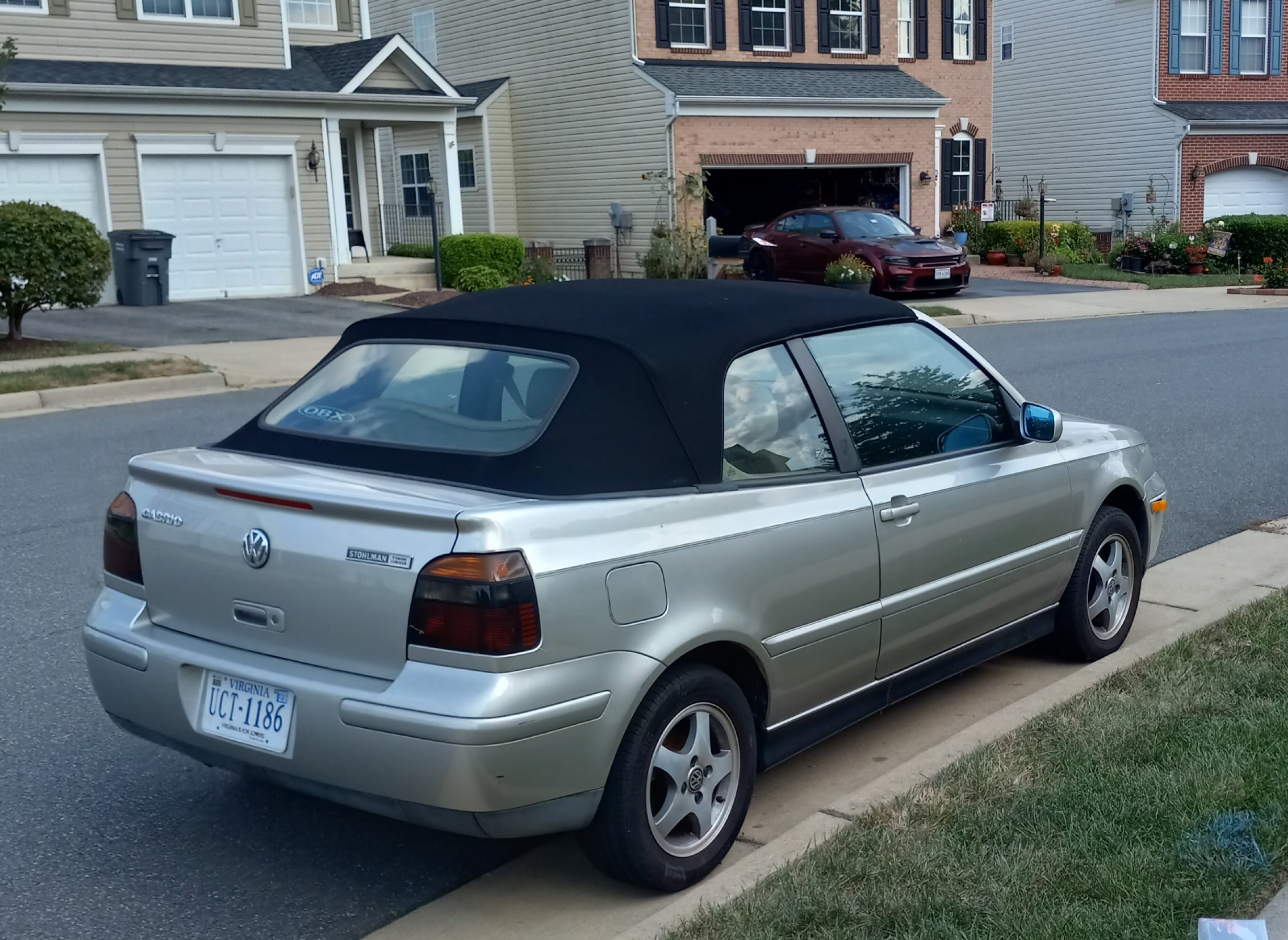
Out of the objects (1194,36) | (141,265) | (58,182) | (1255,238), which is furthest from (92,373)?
(1194,36)

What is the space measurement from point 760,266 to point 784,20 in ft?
23.3

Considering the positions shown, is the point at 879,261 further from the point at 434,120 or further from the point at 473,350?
the point at 473,350

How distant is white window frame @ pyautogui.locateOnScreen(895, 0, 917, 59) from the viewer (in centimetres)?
3347

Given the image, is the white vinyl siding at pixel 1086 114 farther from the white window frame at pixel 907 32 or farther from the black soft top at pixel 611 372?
the black soft top at pixel 611 372

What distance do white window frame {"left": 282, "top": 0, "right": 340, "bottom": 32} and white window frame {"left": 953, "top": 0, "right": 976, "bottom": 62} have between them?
51.0 ft

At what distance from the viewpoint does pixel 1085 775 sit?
4.17 meters

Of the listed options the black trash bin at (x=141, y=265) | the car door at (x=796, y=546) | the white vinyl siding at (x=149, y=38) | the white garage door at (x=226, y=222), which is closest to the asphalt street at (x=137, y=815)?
the car door at (x=796, y=546)

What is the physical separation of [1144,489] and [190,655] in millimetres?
3902

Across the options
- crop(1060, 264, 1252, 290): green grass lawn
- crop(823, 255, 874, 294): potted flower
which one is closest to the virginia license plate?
crop(823, 255, 874, 294): potted flower

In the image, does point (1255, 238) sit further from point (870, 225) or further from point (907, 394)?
point (907, 394)

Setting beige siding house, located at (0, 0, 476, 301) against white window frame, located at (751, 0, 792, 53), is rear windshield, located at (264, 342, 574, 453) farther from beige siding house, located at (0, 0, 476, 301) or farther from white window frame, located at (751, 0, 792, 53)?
white window frame, located at (751, 0, 792, 53)

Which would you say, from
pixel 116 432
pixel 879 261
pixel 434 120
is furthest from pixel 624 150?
pixel 116 432

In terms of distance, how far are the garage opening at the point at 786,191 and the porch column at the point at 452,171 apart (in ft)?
24.6

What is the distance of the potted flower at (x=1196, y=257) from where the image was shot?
29531mm
